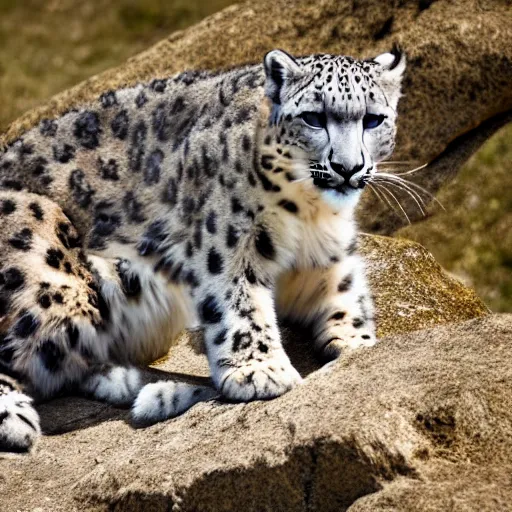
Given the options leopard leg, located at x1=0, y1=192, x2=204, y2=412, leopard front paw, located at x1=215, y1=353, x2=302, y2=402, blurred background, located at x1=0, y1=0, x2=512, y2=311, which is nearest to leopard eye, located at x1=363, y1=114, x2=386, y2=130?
leopard front paw, located at x1=215, y1=353, x2=302, y2=402

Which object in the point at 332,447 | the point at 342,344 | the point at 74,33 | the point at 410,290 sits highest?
the point at 332,447

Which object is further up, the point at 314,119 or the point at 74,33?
the point at 314,119

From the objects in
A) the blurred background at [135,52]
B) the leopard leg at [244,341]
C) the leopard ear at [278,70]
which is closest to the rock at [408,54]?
the blurred background at [135,52]

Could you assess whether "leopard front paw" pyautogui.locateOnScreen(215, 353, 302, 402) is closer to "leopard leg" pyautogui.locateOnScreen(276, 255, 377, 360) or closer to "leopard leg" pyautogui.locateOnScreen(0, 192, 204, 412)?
"leopard leg" pyautogui.locateOnScreen(276, 255, 377, 360)

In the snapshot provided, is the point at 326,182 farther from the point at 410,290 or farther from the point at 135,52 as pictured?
the point at 135,52

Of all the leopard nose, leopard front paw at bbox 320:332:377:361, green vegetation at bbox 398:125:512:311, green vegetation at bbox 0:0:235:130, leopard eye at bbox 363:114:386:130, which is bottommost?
green vegetation at bbox 398:125:512:311

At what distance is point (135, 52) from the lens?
1464 centimetres

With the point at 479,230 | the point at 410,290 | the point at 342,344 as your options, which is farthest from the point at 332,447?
the point at 479,230

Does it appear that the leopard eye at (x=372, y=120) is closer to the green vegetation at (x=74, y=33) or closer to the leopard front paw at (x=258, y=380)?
the leopard front paw at (x=258, y=380)

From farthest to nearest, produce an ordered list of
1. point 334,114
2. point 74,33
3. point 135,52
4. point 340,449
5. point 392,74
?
1. point 74,33
2. point 135,52
3. point 392,74
4. point 334,114
5. point 340,449

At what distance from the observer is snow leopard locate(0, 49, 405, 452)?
544cm

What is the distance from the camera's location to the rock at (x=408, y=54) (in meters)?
8.95

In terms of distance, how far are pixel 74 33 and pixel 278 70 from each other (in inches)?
406

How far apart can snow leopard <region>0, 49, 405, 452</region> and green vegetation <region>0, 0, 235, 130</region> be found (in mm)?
7741
